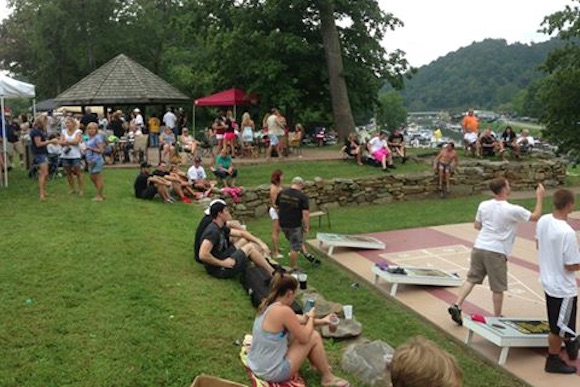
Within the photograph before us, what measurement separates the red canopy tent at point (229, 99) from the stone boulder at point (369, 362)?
18061 mm

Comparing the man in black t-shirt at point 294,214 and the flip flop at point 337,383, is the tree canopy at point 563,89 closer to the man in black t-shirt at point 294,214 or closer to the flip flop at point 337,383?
the man in black t-shirt at point 294,214

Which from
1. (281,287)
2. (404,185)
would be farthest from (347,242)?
(404,185)

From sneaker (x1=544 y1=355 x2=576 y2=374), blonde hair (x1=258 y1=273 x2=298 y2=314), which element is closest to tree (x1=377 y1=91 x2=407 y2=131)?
sneaker (x1=544 y1=355 x2=576 y2=374)

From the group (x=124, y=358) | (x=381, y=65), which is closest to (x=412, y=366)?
(x=124, y=358)

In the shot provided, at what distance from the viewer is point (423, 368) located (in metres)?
2.48

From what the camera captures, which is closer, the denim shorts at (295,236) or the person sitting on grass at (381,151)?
the denim shorts at (295,236)

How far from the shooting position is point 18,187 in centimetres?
1370

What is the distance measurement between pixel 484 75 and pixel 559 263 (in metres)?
130

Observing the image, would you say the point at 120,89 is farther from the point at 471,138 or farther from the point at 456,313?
the point at 456,313

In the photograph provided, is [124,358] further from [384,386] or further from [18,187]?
[18,187]

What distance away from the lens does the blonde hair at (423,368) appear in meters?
2.48

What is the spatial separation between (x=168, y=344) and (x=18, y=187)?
9.31 meters

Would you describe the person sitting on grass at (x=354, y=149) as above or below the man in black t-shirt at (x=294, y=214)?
above

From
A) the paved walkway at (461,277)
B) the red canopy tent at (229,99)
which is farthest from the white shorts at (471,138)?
the red canopy tent at (229,99)
